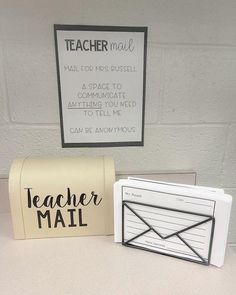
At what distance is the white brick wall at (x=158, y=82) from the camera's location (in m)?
0.67

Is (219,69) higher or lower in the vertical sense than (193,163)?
higher

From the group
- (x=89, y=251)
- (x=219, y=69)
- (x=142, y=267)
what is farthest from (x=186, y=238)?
(x=219, y=69)

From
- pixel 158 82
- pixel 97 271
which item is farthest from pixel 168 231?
pixel 158 82

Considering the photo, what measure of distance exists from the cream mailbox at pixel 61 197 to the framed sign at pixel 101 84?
120mm

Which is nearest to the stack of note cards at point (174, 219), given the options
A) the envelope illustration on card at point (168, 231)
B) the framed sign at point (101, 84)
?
the envelope illustration on card at point (168, 231)

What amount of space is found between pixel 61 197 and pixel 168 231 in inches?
9.6

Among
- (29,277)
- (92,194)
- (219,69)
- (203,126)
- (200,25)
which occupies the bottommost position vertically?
(29,277)

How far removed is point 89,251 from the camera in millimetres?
619

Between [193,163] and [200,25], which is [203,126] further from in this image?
[200,25]

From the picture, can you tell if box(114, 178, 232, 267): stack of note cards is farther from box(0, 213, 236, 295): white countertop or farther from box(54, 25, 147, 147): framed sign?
box(54, 25, 147, 147): framed sign

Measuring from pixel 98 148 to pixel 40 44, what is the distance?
11.7 inches

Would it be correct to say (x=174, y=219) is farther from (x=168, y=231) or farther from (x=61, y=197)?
(x=61, y=197)

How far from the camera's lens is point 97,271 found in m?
0.56

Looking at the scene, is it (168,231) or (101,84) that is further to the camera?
(101,84)
